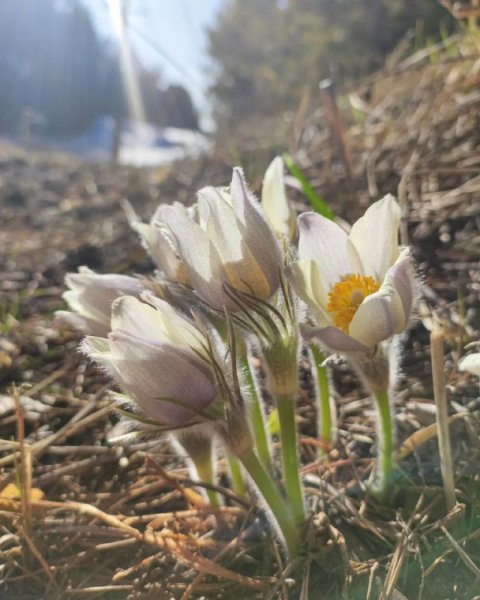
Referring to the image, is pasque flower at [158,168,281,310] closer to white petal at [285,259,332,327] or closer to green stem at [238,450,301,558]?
white petal at [285,259,332,327]

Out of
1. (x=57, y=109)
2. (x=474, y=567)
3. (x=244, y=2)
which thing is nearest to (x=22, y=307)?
(x=474, y=567)

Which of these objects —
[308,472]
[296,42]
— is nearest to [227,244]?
[308,472]

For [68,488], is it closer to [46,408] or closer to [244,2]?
[46,408]

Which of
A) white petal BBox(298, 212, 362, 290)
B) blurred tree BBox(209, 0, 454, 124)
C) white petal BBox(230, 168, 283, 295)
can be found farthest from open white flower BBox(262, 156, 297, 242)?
blurred tree BBox(209, 0, 454, 124)

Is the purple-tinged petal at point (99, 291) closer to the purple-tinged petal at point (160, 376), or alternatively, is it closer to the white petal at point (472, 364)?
the purple-tinged petal at point (160, 376)

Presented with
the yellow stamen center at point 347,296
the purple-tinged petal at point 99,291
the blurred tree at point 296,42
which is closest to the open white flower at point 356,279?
the yellow stamen center at point 347,296
